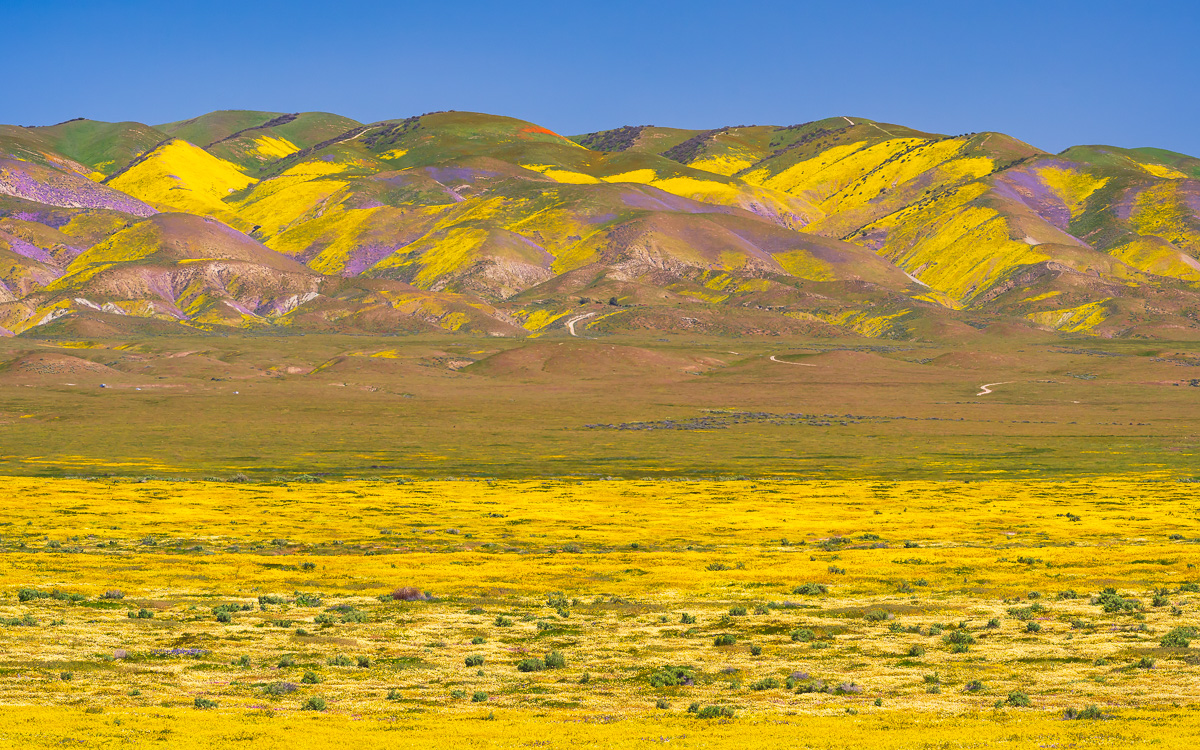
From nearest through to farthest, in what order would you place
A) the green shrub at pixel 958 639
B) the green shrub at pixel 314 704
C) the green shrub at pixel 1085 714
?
the green shrub at pixel 1085 714 → the green shrub at pixel 314 704 → the green shrub at pixel 958 639

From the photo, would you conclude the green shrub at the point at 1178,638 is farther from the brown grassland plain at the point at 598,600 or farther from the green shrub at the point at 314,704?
the green shrub at the point at 314,704

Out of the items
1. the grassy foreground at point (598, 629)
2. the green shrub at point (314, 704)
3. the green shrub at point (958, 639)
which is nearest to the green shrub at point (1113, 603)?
the grassy foreground at point (598, 629)

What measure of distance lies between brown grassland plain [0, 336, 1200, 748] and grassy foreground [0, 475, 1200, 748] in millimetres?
164

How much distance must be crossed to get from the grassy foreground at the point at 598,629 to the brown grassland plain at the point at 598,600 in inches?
6.4

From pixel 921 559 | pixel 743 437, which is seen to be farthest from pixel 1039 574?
pixel 743 437

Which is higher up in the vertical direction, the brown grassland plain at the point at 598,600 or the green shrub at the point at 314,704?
the green shrub at the point at 314,704

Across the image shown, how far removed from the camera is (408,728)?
82.1 feet

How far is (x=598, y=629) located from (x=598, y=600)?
578 centimetres

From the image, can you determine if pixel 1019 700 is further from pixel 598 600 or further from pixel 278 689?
pixel 598 600

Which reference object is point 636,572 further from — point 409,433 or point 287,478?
point 409,433

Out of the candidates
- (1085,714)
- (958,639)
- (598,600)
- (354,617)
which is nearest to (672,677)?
(1085,714)

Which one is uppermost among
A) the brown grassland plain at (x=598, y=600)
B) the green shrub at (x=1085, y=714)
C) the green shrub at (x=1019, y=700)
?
the green shrub at (x=1085, y=714)

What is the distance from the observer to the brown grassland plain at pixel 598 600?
2611cm

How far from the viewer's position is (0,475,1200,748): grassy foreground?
2550 cm
